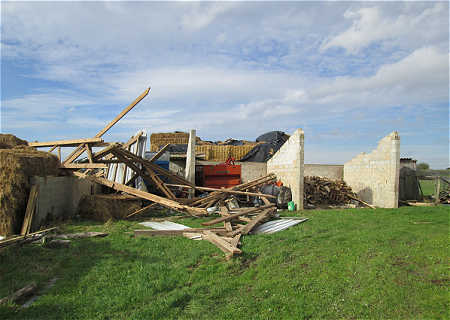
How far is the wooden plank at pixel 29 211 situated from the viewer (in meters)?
6.68

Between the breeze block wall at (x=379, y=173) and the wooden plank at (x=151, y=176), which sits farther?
the breeze block wall at (x=379, y=173)

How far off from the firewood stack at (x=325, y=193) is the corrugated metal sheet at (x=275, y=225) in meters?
5.54

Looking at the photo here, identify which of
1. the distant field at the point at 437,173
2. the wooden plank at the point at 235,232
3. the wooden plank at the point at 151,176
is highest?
the distant field at the point at 437,173

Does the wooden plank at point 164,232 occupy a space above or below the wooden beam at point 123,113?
below

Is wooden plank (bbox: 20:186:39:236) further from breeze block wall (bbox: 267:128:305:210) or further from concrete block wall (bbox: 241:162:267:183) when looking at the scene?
concrete block wall (bbox: 241:162:267:183)

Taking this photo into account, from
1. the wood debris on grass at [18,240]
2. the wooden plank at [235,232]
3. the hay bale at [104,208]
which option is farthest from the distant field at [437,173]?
the wood debris on grass at [18,240]

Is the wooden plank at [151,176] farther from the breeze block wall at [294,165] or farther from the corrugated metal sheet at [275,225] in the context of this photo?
the breeze block wall at [294,165]

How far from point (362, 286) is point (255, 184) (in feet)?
31.2

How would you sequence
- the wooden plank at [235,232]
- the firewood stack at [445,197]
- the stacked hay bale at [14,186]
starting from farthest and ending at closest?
the firewood stack at [445,197] < the wooden plank at [235,232] < the stacked hay bale at [14,186]

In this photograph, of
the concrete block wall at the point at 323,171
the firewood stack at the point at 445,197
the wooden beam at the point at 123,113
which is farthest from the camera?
the concrete block wall at the point at 323,171

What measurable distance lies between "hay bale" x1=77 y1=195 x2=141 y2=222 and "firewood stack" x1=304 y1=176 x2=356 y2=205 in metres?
9.68

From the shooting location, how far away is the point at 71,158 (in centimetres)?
1045

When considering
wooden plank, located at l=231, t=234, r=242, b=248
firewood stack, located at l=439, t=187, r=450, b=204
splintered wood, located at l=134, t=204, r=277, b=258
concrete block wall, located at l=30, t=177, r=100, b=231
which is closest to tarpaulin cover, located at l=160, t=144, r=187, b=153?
concrete block wall, located at l=30, t=177, r=100, b=231

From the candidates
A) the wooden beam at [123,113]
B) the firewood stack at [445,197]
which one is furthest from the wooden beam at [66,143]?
the firewood stack at [445,197]
